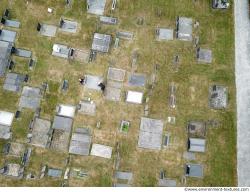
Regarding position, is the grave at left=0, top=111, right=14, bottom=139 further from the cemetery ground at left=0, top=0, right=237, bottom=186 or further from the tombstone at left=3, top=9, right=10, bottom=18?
the tombstone at left=3, top=9, right=10, bottom=18

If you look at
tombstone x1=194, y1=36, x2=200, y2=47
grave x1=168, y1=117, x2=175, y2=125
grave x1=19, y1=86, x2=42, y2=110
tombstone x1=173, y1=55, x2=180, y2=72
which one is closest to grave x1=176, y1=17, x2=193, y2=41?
tombstone x1=194, y1=36, x2=200, y2=47

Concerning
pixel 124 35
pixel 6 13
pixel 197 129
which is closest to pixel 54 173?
pixel 197 129

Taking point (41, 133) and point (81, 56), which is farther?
point (81, 56)

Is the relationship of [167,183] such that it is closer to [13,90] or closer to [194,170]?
[194,170]

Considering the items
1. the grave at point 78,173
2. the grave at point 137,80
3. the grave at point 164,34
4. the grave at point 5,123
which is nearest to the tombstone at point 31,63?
the grave at point 5,123

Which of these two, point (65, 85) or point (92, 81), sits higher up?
point (92, 81)

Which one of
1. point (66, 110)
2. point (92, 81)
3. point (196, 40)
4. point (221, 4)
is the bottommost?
point (66, 110)
